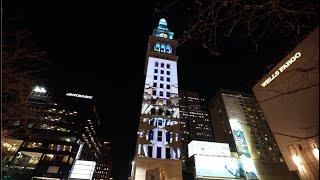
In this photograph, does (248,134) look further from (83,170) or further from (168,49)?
(83,170)

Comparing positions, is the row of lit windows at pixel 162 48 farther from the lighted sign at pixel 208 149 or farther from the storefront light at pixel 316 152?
the storefront light at pixel 316 152

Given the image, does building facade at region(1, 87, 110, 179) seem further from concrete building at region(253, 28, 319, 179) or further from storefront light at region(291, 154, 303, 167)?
storefront light at region(291, 154, 303, 167)

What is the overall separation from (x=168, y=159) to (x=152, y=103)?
10.7 meters

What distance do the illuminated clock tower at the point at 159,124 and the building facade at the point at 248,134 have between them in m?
23.5

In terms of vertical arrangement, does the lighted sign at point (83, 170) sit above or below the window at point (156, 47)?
below

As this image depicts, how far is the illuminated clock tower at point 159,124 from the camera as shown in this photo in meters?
30.1

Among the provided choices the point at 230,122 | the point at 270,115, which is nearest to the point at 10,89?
the point at 270,115

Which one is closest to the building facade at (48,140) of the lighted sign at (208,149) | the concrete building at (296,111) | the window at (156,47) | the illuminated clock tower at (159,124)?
the illuminated clock tower at (159,124)

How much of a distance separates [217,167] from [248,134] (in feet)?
97.0

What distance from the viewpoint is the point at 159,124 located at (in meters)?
34.9

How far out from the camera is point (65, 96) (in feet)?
230

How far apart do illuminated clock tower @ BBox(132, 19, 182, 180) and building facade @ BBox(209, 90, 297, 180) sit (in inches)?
926

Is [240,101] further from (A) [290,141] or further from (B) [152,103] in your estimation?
(A) [290,141]

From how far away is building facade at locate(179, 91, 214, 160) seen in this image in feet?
304
